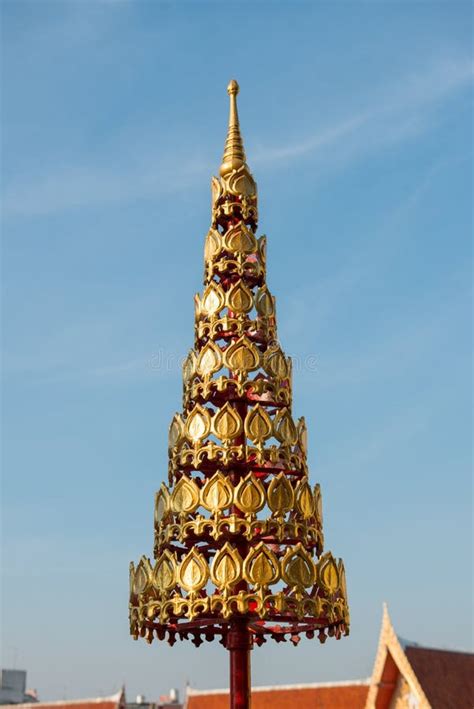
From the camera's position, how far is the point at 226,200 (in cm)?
1524

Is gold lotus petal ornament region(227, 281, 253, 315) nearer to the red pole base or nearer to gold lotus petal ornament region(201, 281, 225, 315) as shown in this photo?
gold lotus petal ornament region(201, 281, 225, 315)

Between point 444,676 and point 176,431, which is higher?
point 176,431

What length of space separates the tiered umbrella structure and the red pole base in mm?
14

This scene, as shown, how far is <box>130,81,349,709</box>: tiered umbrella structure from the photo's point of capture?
12000 millimetres

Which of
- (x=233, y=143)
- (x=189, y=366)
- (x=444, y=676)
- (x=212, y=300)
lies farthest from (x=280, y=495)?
(x=444, y=676)

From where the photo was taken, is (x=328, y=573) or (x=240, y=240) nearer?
(x=328, y=573)

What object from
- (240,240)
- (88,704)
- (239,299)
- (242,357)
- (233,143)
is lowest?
(88,704)

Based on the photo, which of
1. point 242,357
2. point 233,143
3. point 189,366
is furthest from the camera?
point 233,143

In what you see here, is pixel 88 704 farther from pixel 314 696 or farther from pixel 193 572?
pixel 193 572

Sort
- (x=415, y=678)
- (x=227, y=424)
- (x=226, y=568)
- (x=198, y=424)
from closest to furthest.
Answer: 1. (x=226, y=568)
2. (x=227, y=424)
3. (x=198, y=424)
4. (x=415, y=678)

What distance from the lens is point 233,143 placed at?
15.5 m

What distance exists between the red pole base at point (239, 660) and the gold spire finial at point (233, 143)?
23.6 ft

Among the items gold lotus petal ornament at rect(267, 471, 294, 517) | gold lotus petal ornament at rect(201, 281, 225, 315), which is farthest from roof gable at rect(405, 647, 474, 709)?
gold lotus petal ornament at rect(201, 281, 225, 315)

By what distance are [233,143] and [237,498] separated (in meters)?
6.25
